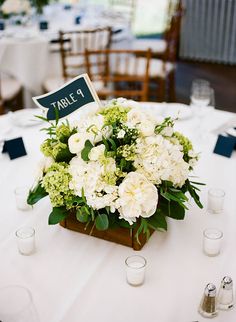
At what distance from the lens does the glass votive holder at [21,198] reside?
1547mm

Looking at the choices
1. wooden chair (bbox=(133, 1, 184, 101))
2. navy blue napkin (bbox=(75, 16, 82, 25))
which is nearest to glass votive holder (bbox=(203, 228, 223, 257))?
wooden chair (bbox=(133, 1, 184, 101))

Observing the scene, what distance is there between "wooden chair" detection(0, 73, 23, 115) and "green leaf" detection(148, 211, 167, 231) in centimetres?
232

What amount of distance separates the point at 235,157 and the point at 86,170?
0.87 meters

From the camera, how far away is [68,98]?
5.05 feet

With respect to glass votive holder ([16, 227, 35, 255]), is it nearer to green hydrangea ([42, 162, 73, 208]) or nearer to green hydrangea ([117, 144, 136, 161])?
green hydrangea ([42, 162, 73, 208])

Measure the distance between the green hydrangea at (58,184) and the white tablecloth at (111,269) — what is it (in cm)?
17

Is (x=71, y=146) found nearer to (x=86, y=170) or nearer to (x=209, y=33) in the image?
(x=86, y=170)

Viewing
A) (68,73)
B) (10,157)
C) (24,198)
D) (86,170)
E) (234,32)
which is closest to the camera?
(86,170)

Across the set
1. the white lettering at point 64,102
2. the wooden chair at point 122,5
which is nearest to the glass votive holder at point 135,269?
the white lettering at point 64,102

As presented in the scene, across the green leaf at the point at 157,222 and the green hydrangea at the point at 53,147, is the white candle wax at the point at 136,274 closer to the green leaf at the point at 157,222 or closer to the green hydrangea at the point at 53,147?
the green leaf at the point at 157,222

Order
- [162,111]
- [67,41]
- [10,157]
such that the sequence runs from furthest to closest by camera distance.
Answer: [67,41]
[162,111]
[10,157]

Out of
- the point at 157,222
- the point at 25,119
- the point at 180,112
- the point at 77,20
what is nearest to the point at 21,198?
the point at 157,222

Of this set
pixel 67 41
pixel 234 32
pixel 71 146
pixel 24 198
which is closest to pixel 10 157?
pixel 24 198

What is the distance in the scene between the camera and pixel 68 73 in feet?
13.4
